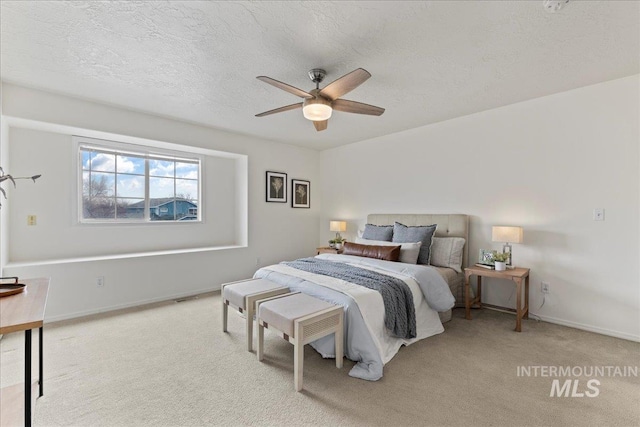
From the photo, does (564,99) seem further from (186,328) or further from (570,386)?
(186,328)

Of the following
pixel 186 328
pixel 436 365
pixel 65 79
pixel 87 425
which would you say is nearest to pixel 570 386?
pixel 436 365

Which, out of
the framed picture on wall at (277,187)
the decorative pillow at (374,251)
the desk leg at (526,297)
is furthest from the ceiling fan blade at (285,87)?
the desk leg at (526,297)

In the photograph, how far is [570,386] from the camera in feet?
6.82

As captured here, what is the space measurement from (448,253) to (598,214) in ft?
4.96

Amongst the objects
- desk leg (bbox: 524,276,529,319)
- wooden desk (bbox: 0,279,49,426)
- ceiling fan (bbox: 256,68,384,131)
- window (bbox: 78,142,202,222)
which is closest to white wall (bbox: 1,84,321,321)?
window (bbox: 78,142,202,222)

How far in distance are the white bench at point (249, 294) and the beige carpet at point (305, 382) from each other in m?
0.22

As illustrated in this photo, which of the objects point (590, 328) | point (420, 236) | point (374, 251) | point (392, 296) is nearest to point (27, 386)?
point (392, 296)

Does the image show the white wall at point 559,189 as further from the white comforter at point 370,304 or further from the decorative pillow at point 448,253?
the white comforter at point 370,304

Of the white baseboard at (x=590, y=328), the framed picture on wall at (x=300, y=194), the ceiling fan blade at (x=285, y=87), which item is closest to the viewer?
the ceiling fan blade at (x=285, y=87)

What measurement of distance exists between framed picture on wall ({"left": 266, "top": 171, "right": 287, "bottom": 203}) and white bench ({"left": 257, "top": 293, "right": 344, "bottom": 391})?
3.04 meters

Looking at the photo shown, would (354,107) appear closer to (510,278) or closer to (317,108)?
(317,108)

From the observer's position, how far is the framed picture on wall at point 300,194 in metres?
5.65

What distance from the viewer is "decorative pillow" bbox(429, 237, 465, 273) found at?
12.2ft

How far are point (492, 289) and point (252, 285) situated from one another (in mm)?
2970
